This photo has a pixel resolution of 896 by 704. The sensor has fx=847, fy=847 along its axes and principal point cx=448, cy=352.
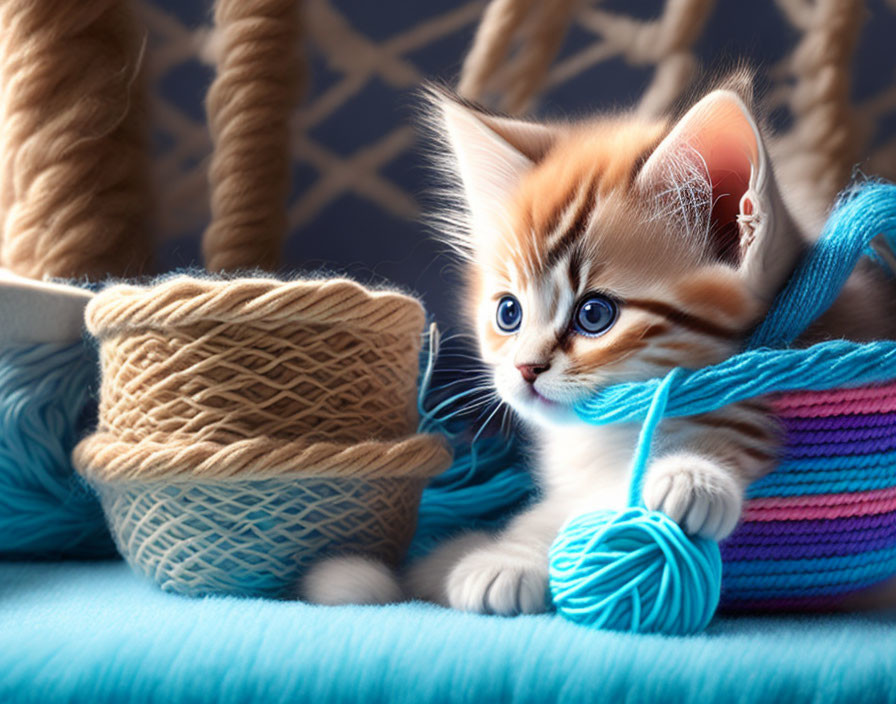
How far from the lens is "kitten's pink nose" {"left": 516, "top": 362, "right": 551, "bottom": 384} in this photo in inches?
26.6

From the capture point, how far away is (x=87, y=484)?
857mm

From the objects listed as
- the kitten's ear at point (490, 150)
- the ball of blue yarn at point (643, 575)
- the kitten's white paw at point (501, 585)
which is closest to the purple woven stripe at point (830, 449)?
the ball of blue yarn at point (643, 575)

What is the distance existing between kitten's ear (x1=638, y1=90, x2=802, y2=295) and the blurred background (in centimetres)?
52

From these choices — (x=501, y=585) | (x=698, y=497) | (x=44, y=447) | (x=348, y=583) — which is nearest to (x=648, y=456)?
(x=698, y=497)

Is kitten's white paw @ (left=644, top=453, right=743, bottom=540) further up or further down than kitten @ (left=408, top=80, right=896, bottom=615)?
further down

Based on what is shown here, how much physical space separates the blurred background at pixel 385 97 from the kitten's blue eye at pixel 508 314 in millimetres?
387

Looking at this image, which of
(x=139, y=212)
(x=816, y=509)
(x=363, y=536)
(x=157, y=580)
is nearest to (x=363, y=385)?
(x=363, y=536)

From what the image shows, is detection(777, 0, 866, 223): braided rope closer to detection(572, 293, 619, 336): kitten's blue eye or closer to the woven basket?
detection(572, 293, 619, 336): kitten's blue eye

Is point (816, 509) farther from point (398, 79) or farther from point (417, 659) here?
point (398, 79)

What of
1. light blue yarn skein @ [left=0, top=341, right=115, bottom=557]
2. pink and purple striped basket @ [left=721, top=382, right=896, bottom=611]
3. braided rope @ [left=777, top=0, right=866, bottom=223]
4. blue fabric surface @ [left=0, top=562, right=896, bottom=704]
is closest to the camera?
blue fabric surface @ [left=0, top=562, right=896, bottom=704]

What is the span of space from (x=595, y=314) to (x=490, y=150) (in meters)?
0.22

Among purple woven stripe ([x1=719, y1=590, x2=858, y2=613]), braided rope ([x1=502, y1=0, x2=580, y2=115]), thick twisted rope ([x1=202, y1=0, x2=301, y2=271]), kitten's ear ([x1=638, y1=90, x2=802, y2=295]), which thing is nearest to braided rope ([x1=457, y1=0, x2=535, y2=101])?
braided rope ([x1=502, y1=0, x2=580, y2=115])

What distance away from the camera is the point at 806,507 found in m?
0.65

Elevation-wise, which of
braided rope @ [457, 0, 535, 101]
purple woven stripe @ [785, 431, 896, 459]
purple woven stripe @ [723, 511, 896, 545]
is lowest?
purple woven stripe @ [723, 511, 896, 545]
